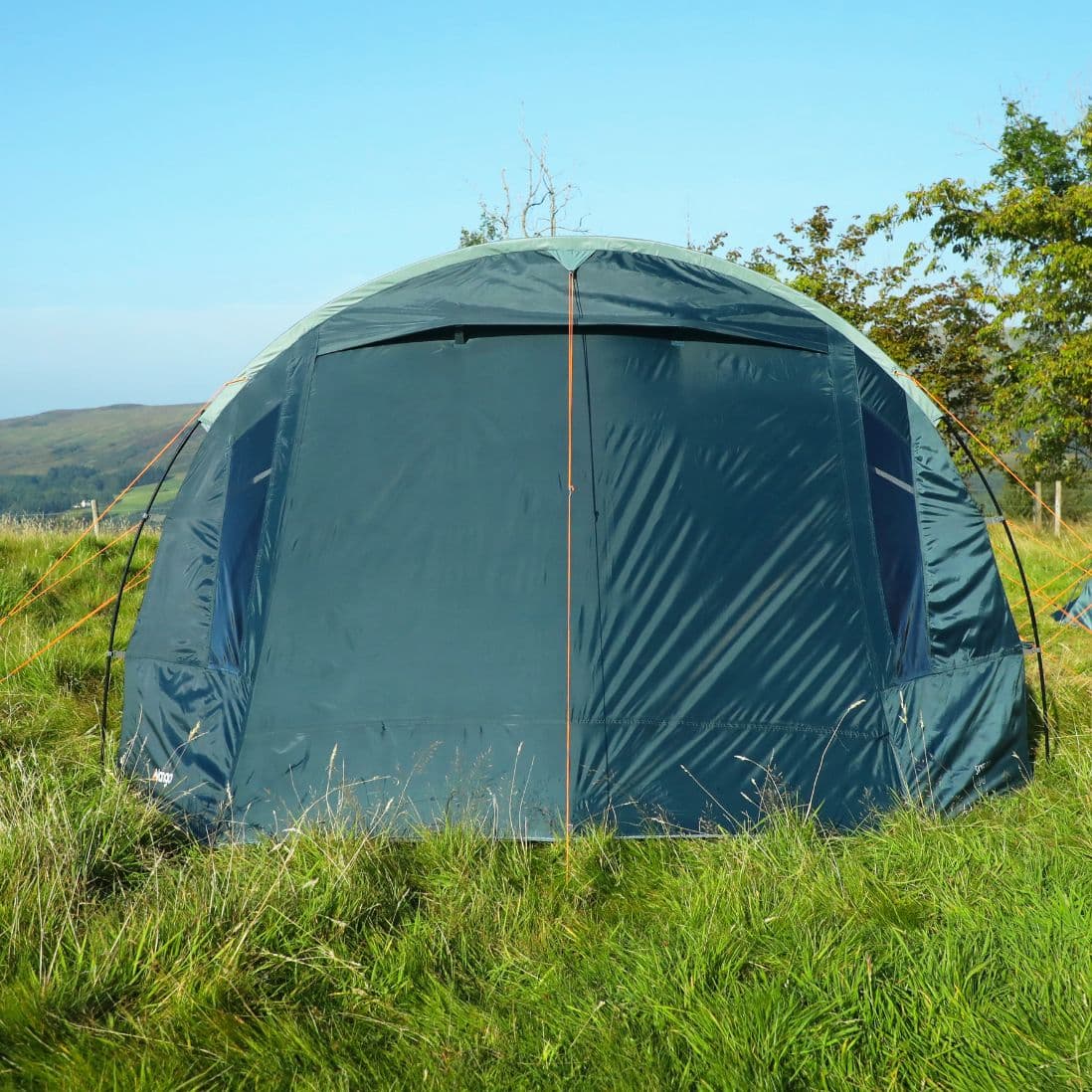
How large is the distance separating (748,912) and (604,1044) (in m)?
0.67

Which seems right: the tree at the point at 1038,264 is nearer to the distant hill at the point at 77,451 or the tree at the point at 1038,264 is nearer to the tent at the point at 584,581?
the tent at the point at 584,581

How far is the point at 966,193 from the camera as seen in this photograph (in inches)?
732

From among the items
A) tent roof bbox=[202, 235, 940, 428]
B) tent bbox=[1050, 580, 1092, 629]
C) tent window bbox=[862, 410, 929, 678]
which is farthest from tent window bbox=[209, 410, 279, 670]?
tent bbox=[1050, 580, 1092, 629]

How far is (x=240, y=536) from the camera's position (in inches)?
176

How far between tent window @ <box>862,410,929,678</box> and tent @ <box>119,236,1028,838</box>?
14 millimetres

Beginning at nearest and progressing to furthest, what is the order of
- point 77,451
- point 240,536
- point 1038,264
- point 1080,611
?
1. point 240,536
2. point 1080,611
3. point 1038,264
4. point 77,451

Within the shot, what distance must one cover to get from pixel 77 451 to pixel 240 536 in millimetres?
171610

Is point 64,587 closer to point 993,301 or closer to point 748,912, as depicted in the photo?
point 748,912

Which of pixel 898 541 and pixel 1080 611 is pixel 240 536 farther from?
pixel 1080 611

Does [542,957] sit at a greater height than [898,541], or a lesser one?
lesser

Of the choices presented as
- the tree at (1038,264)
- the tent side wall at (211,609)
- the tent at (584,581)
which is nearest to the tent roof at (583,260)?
the tent at (584,581)

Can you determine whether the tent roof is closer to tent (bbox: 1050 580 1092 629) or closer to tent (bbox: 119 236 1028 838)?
tent (bbox: 119 236 1028 838)

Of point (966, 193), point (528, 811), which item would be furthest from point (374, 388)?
point (966, 193)

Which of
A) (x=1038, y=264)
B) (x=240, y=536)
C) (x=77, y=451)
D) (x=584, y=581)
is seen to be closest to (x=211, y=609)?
(x=240, y=536)
